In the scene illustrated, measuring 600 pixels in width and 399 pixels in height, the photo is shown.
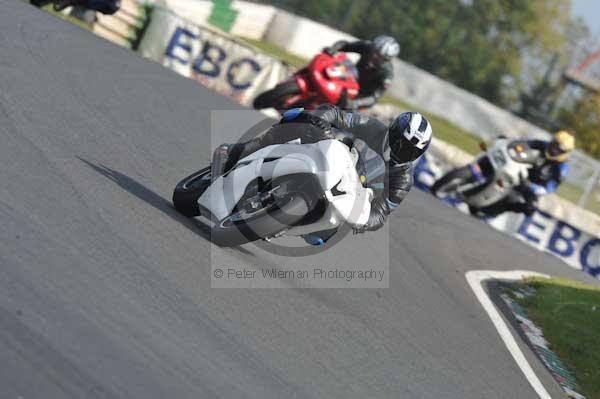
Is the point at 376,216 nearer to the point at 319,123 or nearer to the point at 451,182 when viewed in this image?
the point at 319,123

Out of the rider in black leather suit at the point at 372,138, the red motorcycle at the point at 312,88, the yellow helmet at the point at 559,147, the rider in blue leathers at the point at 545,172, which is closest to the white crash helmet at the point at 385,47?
the red motorcycle at the point at 312,88

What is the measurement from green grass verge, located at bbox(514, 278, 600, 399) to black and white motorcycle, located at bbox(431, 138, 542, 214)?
353cm

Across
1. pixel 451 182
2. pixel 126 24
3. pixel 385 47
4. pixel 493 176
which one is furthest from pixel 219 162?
pixel 126 24

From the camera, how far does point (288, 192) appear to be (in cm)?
715

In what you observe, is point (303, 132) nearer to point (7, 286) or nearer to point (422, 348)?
point (422, 348)

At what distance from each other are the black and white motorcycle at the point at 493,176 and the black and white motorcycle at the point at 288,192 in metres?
8.63

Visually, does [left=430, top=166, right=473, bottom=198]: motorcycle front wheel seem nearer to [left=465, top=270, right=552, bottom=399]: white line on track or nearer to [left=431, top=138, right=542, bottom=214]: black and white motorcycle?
[left=431, top=138, right=542, bottom=214]: black and white motorcycle

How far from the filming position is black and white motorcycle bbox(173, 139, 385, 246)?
7.11 m

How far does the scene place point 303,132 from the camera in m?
7.60

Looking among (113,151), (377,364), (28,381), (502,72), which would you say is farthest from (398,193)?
(502,72)

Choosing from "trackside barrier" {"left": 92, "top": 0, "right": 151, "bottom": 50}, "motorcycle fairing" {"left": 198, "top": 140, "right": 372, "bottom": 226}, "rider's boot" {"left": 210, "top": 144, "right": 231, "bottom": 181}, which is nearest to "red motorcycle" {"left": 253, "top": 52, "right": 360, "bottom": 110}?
"trackside barrier" {"left": 92, "top": 0, "right": 151, "bottom": 50}

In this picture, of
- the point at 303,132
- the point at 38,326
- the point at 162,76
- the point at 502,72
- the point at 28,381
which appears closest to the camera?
the point at 28,381

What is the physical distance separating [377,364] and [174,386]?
7.27ft

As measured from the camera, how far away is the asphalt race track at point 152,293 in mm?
4902
